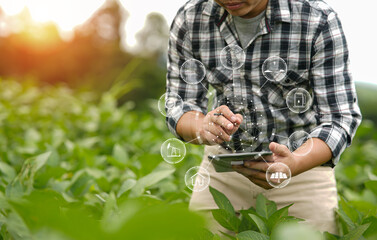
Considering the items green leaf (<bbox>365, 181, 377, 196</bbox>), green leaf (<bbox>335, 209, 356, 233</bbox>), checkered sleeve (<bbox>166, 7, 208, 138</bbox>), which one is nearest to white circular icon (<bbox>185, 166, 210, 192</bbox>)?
checkered sleeve (<bbox>166, 7, 208, 138</bbox>)

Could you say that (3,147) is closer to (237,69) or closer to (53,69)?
(237,69)

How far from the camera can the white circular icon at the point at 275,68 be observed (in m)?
2.04

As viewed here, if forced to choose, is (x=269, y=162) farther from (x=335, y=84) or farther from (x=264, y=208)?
(x=335, y=84)

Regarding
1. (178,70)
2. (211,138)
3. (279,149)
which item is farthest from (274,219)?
(178,70)

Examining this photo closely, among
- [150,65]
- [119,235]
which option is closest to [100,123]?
[119,235]

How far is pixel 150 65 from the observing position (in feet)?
35.7

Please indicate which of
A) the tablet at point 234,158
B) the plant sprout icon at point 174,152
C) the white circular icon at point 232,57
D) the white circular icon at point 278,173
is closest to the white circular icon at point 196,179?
the plant sprout icon at point 174,152

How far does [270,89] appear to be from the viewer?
224cm

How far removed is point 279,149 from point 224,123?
266 millimetres

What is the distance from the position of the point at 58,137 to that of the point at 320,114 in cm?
257

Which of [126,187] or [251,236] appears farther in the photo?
[126,187]

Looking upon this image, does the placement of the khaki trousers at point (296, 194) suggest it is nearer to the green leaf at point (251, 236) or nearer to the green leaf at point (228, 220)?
the green leaf at point (228, 220)

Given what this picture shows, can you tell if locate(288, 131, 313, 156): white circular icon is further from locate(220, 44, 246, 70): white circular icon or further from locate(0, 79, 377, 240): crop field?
locate(220, 44, 246, 70): white circular icon

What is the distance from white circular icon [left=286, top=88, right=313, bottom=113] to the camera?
2.04 meters
